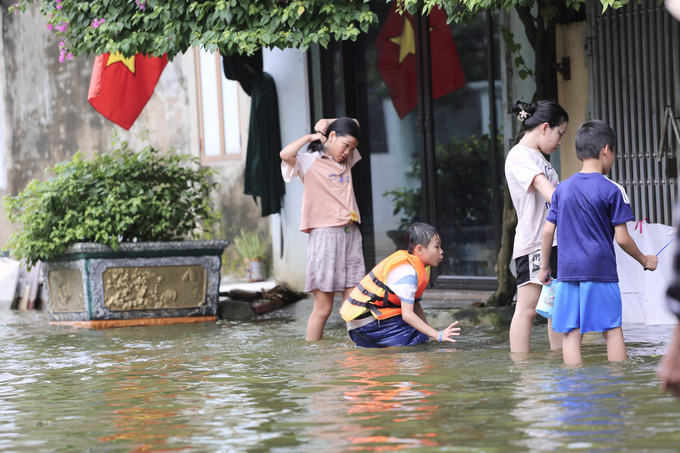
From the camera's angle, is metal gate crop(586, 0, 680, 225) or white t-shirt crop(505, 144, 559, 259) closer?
white t-shirt crop(505, 144, 559, 259)

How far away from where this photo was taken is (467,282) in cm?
877

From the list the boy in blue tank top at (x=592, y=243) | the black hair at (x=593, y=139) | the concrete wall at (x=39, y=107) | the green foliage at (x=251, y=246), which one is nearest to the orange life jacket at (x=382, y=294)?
the boy in blue tank top at (x=592, y=243)

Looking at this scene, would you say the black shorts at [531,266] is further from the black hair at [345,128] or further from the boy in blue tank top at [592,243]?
the black hair at [345,128]

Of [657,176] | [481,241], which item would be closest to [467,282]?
[481,241]

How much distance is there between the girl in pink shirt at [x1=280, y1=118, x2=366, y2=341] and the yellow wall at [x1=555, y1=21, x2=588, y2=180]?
2149mm

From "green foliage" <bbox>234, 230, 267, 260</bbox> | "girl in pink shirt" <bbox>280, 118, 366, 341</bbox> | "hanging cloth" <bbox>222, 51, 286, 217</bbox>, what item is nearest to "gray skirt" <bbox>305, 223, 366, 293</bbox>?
"girl in pink shirt" <bbox>280, 118, 366, 341</bbox>

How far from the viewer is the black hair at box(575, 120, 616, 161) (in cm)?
446

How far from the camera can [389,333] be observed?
5828mm

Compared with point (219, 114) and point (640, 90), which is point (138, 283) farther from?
point (219, 114)

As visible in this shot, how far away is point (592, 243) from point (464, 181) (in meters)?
4.49

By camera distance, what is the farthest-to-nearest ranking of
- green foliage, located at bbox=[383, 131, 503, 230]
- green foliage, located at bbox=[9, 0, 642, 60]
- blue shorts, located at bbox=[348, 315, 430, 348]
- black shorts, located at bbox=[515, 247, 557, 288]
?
green foliage, located at bbox=[383, 131, 503, 230] → green foliage, located at bbox=[9, 0, 642, 60] → blue shorts, located at bbox=[348, 315, 430, 348] → black shorts, located at bbox=[515, 247, 557, 288]

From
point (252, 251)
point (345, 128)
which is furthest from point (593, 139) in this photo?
point (252, 251)

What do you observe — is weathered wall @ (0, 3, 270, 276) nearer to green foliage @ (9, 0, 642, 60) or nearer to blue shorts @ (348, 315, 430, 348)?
green foliage @ (9, 0, 642, 60)

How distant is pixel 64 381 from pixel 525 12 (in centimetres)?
458
